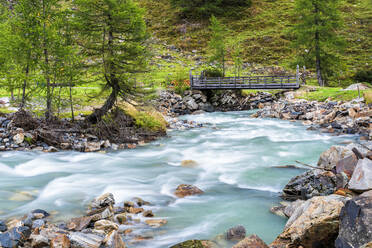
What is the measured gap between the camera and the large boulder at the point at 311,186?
23.3 ft

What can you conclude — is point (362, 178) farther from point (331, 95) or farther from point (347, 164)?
point (331, 95)

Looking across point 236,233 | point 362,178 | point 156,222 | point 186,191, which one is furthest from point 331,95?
point 156,222

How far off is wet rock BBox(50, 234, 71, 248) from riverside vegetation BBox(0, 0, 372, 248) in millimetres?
20

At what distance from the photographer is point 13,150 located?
1350 centimetres

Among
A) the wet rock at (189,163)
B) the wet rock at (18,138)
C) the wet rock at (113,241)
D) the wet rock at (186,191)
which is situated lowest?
the wet rock at (189,163)

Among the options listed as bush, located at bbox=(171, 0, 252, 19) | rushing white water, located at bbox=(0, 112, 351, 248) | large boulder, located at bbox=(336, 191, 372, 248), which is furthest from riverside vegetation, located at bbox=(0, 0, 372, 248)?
bush, located at bbox=(171, 0, 252, 19)

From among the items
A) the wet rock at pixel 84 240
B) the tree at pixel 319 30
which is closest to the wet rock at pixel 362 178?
the wet rock at pixel 84 240

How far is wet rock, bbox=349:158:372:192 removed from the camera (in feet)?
20.0

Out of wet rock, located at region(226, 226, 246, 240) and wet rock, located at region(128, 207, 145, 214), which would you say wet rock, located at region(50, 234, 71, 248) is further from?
wet rock, located at region(226, 226, 246, 240)

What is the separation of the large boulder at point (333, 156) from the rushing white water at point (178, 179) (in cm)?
119

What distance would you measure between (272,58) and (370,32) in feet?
74.1

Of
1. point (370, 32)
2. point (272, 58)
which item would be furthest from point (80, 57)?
point (370, 32)

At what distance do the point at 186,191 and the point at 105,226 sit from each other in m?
3.19

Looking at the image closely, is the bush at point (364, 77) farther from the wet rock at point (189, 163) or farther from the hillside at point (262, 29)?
the wet rock at point (189, 163)
